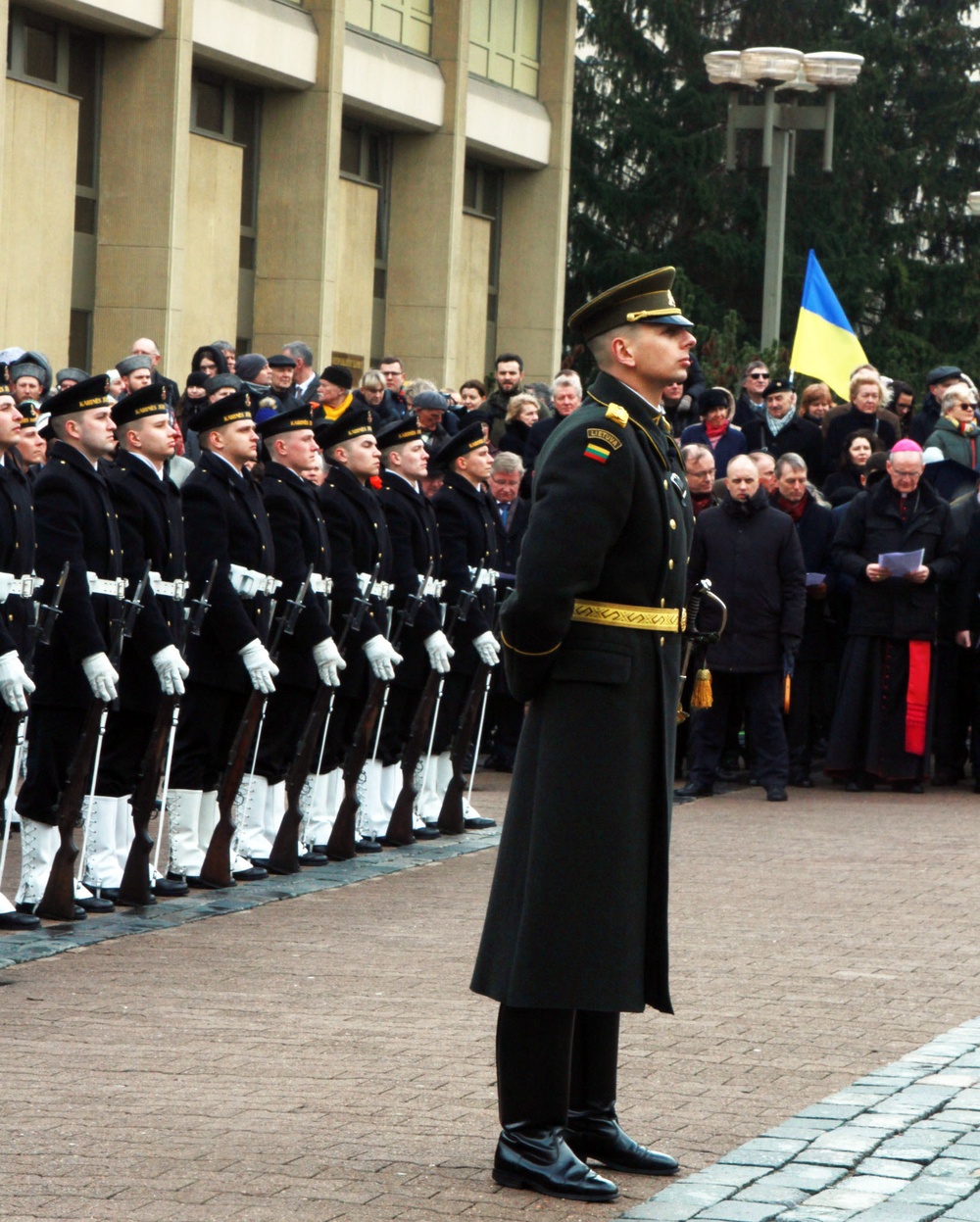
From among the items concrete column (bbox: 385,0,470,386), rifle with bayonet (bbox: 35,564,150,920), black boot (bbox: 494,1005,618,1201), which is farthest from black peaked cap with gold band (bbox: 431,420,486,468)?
concrete column (bbox: 385,0,470,386)

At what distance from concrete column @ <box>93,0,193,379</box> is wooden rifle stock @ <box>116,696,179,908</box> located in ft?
42.6

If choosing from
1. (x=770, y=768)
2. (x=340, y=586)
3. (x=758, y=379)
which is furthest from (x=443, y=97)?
(x=340, y=586)

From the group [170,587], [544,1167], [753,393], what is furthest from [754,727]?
[544,1167]

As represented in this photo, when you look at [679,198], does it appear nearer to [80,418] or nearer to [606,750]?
[80,418]

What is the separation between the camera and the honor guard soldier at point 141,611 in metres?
8.90

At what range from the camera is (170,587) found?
9070 mm

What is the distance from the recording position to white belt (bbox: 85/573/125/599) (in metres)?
8.66

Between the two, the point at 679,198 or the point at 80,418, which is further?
the point at 679,198

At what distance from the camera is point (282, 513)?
10.0 metres

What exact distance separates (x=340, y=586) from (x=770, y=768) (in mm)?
3984

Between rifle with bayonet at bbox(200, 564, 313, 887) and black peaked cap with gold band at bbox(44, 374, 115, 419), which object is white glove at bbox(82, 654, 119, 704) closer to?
black peaked cap with gold band at bbox(44, 374, 115, 419)

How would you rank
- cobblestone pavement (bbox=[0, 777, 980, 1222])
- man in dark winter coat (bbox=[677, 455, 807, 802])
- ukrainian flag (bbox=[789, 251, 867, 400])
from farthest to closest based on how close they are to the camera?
ukrainian flag (bbox=[789, 251, 867, 400]), man in dark winter coat (bbox=[677, 455, 807, 802]), cobblestone pavement (bbox=[0, 777, 980, 1222])

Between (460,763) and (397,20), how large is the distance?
16.5 metres

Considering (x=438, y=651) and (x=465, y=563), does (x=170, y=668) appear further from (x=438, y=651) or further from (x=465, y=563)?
(x=465, y=563)
